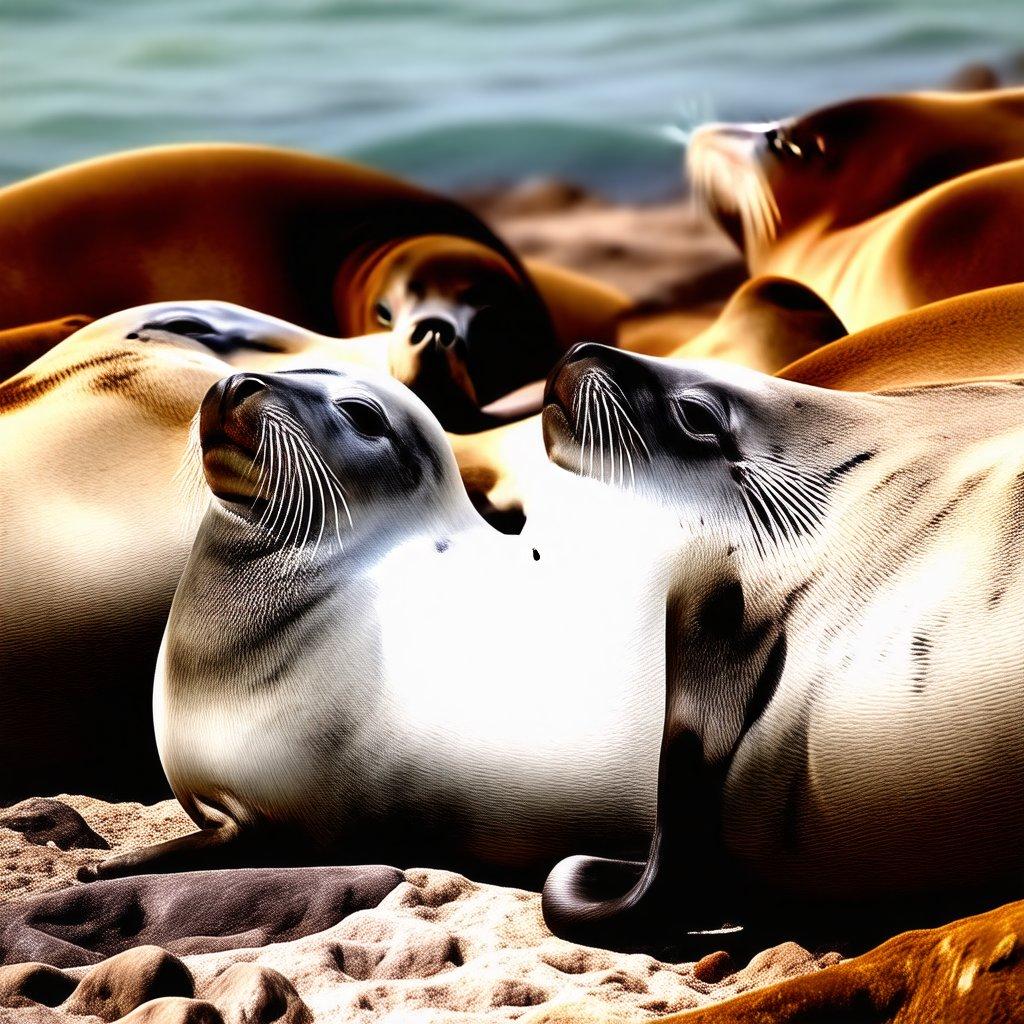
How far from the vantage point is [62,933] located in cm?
155

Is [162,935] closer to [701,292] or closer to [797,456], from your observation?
[797,456]

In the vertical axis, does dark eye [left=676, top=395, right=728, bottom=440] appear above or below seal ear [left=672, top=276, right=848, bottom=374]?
above

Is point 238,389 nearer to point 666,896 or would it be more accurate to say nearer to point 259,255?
point 666,896

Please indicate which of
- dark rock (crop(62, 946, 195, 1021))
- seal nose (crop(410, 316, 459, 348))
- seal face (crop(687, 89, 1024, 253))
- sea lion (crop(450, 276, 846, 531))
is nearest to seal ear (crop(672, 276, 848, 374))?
sea lion (crop(450, 276, 846, 531))

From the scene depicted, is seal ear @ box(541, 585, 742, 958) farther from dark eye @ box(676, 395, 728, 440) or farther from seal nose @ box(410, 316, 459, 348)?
seal nose @ box(410, 316, 459, 348)

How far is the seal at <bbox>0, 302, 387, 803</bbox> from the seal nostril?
20cm

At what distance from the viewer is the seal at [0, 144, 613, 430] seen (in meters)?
2.77

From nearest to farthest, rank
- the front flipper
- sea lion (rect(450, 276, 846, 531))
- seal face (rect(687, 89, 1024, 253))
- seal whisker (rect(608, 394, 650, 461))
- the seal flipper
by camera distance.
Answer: the front flipper < seal whisker (rect(608, 394, 650, 461)) < the seal flipper < sea lion (rect(450, 276, 846, 531)) < seal face (rect(687, 89, 1024, 253))

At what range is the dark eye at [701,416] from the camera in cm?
162

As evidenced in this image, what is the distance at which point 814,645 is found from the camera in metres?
1.52

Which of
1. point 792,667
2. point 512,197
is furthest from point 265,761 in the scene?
point 512,197

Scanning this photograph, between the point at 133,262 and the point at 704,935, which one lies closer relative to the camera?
the point at 704,935

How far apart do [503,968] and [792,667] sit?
34 centimetres

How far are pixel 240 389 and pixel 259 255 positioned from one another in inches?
46.6
